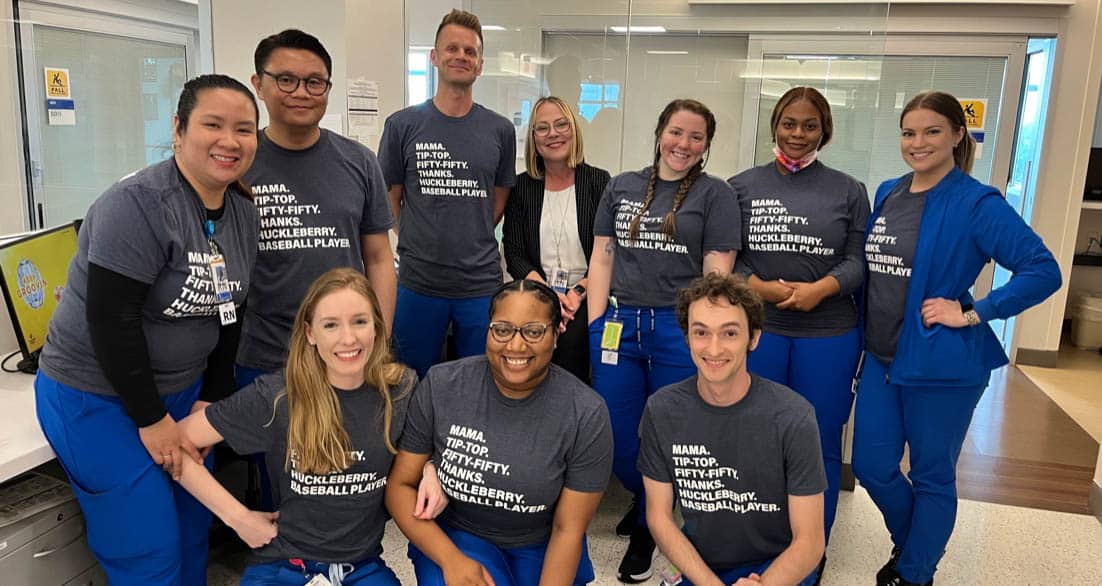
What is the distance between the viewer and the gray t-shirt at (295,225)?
2012mm

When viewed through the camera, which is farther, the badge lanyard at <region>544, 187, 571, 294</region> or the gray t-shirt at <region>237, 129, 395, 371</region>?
the badge lanyard at <region>544, 187, 571, 294</region>

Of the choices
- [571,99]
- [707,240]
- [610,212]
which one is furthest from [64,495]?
[571,99]

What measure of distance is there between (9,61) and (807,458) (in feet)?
12.1

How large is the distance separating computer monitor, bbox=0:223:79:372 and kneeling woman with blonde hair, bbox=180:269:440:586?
873 millimetres

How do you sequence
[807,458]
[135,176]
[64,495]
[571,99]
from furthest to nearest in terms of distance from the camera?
[571,99]
[64,495]
[807,458]
[135,176]

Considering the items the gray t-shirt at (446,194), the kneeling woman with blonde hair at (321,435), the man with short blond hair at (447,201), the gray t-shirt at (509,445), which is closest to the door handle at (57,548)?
the kneeling woman with blonde hair at (321,435)

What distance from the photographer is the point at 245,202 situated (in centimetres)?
185

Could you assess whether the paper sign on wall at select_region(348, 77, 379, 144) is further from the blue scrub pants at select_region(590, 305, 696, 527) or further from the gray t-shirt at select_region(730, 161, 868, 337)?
the gray t-shirt at select_region(730, 161, 868, 337)

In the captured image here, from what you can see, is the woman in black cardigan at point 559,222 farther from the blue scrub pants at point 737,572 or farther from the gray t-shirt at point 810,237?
the blue scrub pants at point 737,572

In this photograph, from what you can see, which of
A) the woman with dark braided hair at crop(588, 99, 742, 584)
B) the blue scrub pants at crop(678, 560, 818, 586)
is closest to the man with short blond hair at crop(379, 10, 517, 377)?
the woman with dark braided hair at crop(588, 99, 742, 584)

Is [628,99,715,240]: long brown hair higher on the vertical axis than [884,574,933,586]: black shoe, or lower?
higher

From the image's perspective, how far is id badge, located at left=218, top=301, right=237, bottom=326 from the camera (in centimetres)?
175

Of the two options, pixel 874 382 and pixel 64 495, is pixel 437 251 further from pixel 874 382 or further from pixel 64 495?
pixel 874 382

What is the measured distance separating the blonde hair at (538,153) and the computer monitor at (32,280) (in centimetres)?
152
